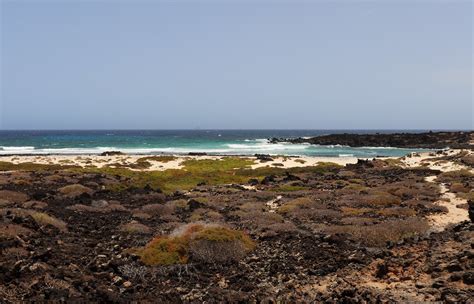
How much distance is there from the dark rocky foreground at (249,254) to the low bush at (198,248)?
0.98ft

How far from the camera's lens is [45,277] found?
12312 millimetres

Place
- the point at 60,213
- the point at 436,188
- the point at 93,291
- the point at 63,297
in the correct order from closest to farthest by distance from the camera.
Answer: the point at 63,297
the point at 93,291
the point at 60,213
the point at 436,188

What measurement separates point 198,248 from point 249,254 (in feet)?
6.57

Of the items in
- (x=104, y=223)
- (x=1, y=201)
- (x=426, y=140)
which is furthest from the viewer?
(x=426, y=140)

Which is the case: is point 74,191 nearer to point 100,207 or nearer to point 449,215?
point 100,207

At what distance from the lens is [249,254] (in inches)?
634

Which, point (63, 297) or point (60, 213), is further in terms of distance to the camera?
point (60, 213)

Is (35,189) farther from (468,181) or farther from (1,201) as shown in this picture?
(468,181)

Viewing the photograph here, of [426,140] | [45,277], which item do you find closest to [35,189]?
[45,277]

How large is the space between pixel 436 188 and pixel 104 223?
1028 inches

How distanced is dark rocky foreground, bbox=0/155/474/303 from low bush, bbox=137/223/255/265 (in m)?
0.30

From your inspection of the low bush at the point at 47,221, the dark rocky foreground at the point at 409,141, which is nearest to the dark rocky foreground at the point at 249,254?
the low bush at the point at 47,221

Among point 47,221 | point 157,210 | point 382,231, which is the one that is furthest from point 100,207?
point 382,231

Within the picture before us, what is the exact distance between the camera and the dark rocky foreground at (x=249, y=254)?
11.8 m
